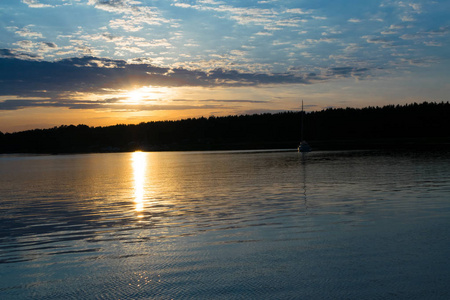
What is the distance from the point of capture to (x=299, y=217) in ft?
55.1

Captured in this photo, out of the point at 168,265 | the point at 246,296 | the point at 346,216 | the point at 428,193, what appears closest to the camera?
the point at 246,296

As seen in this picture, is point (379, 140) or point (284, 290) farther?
point (379, 140)

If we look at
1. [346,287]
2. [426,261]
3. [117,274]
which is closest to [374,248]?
[426,261]

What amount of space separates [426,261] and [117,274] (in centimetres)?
733

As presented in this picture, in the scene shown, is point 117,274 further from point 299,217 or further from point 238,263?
point 299,217

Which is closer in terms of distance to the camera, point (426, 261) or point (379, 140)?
point (426, 261)

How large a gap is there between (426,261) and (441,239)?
2.52 m

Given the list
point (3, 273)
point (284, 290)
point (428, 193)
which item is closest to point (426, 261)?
point (284, 290)

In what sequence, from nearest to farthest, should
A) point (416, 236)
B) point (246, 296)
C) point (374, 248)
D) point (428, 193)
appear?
point (246, 296), point (374, 248), point (416, 236), point (428, 193)

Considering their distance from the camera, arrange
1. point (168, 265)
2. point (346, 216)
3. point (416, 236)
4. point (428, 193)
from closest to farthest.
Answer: point (168, 265)
point (416, 236)
point (346, 216)
point (428, 193)

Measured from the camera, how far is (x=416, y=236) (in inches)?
502

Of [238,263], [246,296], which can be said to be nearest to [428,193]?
[238,263]

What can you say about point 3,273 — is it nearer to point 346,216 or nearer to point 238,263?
point 238,263

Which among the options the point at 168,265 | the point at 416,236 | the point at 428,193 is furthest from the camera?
the point at 428,193
